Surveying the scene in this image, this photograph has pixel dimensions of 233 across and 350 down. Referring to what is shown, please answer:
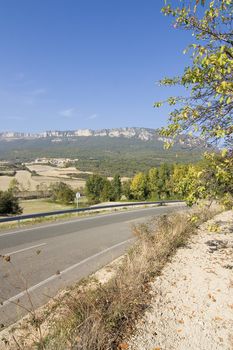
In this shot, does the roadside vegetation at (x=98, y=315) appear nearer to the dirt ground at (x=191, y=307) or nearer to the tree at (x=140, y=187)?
the dirt ground at (x=191, y=307)

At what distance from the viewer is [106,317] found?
4.44 m

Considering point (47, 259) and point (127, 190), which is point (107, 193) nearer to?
point (127, 190)

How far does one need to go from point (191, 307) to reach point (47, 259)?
5.16m

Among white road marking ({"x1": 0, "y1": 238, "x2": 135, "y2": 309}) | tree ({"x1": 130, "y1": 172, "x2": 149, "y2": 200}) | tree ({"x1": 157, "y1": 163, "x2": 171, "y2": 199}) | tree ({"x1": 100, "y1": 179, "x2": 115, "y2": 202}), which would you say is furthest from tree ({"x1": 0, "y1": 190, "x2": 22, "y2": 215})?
white road marking ({"x1": 0, "y1": 238, "x2": 135, "y2": 309})

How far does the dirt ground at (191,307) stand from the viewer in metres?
4.38

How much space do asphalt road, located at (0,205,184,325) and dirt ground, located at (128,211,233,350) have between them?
167 cm

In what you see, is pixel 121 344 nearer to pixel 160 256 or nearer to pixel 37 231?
pixel 160 256

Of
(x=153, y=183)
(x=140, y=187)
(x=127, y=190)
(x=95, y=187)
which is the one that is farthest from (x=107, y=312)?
(x=95, y=187)

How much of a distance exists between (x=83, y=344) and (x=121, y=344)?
0.76 metres

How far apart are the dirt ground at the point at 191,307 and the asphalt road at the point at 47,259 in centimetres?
167

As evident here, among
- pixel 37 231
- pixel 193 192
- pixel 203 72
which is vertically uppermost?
pixel 203 72

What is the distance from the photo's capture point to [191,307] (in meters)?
5.42

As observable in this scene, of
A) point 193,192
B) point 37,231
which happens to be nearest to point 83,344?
point 193,192

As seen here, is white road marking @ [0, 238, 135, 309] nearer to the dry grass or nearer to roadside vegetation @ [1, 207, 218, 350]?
roadside vegetation @ [1, 207, 218, 350]
